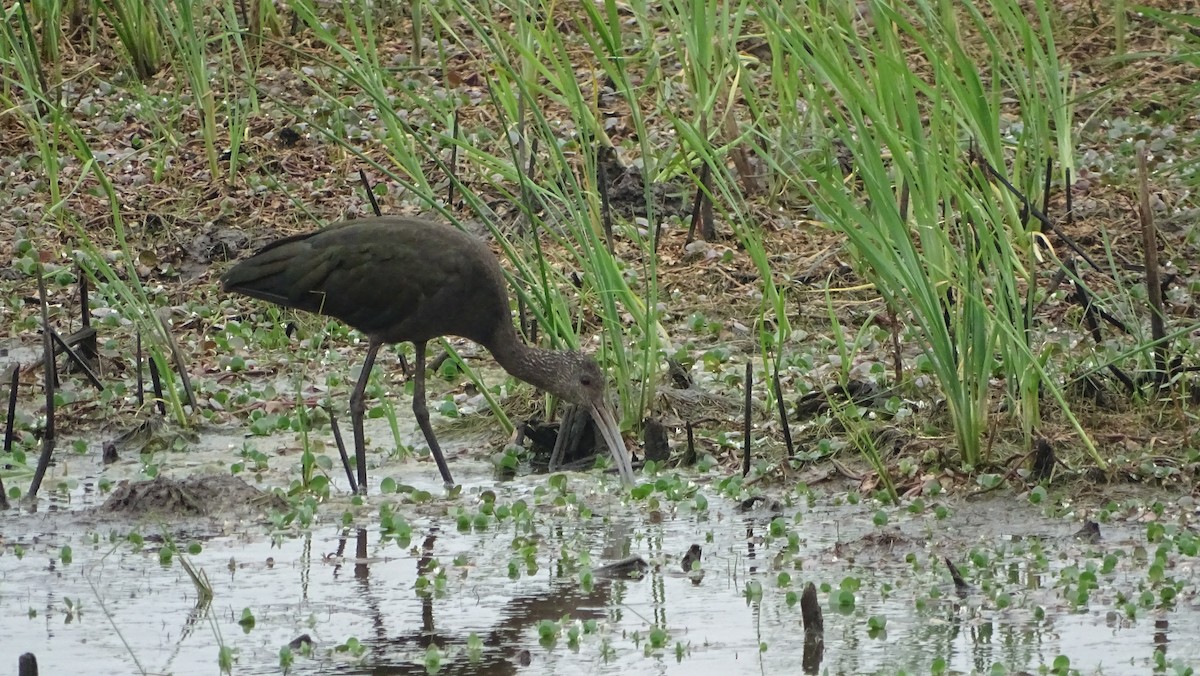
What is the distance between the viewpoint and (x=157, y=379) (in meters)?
7.63

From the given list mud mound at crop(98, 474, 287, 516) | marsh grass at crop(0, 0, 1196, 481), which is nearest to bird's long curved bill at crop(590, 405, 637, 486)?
marsh grass at crop(0, 0, 1196, 481)

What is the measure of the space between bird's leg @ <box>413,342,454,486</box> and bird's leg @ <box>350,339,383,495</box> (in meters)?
0.19

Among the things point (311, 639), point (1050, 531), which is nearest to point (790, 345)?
point (1050, 531)

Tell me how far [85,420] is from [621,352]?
7.81 feet

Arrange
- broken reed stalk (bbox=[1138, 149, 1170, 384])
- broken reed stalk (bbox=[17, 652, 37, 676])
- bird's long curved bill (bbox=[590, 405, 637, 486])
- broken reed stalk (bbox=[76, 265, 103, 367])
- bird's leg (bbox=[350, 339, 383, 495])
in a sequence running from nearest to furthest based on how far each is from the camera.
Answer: broken reed stalk (bbox=[17, 652, 37, 676]), broken reed stalk (bbox=[1138, 149, 1170, 384]), bird's long curved bill (bbox=[590, 405, 637, 486]), bird's leg (bbox=[350, 339, 383, 495]), broken reed stalk (bbox=[76, 265, 103, 367])

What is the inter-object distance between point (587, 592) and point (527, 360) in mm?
2028

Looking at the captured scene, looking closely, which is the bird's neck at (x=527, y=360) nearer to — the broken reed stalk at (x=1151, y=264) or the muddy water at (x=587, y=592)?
the muddy water at (x=587, y=592)

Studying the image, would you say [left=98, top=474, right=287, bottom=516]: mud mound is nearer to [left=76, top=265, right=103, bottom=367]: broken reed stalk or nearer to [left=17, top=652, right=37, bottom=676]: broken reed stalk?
[left=76, top=265, right=103, bottom=367]: broken reed stalk

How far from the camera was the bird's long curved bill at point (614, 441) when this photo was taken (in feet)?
21.6

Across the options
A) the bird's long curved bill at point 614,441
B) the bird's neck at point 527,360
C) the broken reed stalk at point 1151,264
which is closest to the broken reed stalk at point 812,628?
the bird's long curved bill at point 614,441

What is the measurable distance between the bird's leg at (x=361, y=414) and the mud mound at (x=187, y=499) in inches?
17.2

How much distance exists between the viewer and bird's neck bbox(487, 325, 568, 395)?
704 centimetres

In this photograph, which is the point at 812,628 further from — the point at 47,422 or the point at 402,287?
the point at 47,422

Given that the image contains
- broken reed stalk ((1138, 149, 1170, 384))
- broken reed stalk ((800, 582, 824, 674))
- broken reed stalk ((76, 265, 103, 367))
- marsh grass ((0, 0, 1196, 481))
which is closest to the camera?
broken reed stalk ((800, 582, 824, 674))
